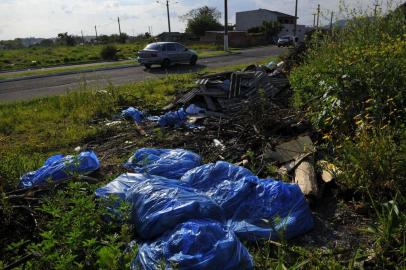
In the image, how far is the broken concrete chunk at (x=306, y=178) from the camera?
4.10 metres

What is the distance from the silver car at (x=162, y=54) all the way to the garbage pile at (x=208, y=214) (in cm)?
1713

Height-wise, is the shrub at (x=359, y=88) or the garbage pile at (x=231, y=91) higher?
the shrub at (x=359, y=88)

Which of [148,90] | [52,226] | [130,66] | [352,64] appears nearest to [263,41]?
[130,66]

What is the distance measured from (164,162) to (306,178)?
5.85 ft

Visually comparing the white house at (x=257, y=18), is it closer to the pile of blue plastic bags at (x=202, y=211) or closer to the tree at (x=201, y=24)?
the tree at (x=201, y=24)

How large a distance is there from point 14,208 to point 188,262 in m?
2.08

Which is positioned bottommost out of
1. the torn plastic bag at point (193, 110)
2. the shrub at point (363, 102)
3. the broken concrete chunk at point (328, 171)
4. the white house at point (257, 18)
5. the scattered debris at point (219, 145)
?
the scattered debris at point (219, 145)

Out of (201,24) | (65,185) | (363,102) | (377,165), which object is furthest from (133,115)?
(201,24)

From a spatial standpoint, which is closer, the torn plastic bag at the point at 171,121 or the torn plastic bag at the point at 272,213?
the torn plastic bag at the point at 272,213

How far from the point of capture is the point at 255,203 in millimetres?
3838

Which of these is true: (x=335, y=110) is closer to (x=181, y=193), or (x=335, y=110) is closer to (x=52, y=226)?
(x=181, y=193)

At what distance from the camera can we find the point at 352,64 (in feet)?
17.9

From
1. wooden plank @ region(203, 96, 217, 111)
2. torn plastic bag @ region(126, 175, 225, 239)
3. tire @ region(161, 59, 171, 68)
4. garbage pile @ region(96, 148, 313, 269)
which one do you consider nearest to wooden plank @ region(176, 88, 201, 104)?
wooden plank @ region(203, 96, 217, 111)

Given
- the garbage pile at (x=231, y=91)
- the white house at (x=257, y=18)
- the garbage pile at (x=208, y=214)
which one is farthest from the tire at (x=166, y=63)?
the white house at (x=257, y=18)
